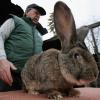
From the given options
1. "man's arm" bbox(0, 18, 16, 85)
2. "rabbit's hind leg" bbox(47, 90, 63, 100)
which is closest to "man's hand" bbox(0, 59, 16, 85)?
"man's arm" bbox(0, 18, 16, 85)

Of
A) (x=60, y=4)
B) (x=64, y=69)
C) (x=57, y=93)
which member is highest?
(x=60, y=4)

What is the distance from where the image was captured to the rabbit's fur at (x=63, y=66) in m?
2.70

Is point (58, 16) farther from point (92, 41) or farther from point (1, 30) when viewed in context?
point (92, 41)

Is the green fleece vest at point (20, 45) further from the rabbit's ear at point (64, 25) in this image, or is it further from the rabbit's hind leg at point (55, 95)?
the rabbit's hind leg at point (55, 95)

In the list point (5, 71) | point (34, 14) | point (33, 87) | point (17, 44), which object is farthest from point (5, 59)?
point (34, 14)

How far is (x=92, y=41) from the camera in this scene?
529cm

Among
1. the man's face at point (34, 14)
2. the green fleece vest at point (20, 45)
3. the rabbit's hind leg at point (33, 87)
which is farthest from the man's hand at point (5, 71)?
the man's face at point (34, 14)

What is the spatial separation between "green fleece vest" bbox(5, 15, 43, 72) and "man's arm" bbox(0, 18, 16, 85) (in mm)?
61

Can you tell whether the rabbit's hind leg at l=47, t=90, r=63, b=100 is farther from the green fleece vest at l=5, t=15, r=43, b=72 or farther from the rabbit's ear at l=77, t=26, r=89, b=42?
the green fleece vest at l=5, t=15, r=43, b=72

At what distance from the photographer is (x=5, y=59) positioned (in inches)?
125

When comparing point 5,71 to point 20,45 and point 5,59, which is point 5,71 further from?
point 20,45

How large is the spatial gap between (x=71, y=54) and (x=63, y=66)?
11cm

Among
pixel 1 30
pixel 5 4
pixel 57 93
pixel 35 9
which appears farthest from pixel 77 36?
pixel 5 4

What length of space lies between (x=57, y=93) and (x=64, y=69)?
19cm
